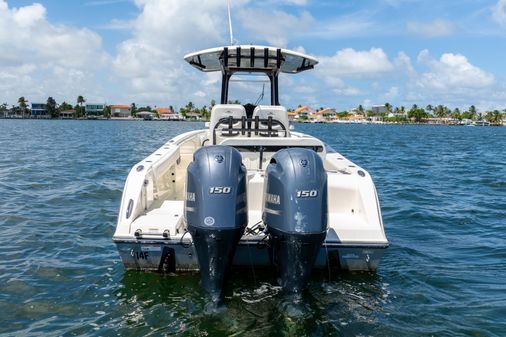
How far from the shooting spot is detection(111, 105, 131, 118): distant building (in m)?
180

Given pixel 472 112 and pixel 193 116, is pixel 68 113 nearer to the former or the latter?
pixel 193 116

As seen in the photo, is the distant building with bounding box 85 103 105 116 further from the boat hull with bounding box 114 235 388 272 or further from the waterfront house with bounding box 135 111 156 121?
the boat hull with bounding box 114 235 388 272

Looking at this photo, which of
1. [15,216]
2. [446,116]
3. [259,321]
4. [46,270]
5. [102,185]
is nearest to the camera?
[259,321]

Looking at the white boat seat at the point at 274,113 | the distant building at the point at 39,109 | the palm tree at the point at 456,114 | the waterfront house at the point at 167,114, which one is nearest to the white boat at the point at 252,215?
the white boat seat at the point at 274,113

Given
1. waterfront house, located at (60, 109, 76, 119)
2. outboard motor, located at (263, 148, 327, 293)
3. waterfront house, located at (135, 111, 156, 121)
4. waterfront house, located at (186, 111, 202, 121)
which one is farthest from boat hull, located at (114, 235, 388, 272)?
waterfront house, located at (135, 111, 156, 121)

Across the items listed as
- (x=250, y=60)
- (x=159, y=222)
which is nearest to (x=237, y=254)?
(x=159, y=222)

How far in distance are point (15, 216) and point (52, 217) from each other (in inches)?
24.4

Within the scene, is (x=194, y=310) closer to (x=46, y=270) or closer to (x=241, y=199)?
(x=241, y=199)

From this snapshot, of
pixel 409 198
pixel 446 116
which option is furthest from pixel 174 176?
pixel 446 116

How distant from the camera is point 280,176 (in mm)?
4605

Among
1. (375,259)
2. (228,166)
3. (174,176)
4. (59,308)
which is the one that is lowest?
(59,308)

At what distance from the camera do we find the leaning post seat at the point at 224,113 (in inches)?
319

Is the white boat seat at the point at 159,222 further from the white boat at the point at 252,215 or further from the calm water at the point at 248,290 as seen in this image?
the calm water at the point at 248,290

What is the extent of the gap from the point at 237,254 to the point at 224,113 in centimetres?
334
